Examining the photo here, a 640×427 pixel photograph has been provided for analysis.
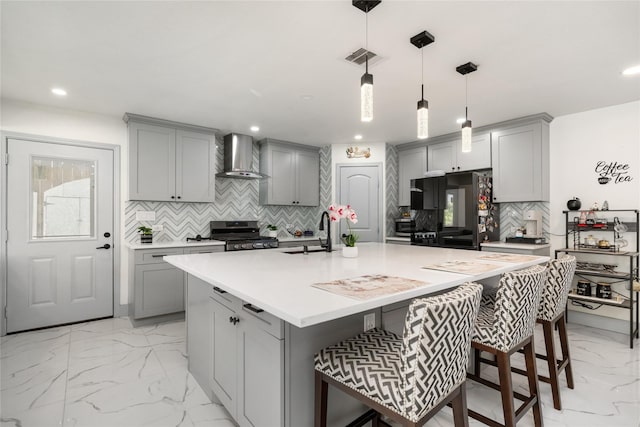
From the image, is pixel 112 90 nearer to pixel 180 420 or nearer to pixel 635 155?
pixel 180 420

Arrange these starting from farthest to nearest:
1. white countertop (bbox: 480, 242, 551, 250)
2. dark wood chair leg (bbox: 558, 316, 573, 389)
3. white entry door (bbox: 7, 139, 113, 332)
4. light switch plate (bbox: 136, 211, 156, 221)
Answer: light switch plate (bbox: 136, 211, 156, 221) < white countertop (bbox: 480, 242, 551, 250) < white entry door (bbox: 7, 139, 113, 332) < dark wood chair leg (bbox: 558, 316, 573, 389)

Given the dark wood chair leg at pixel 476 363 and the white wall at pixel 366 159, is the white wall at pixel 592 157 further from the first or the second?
the dark wood chair leg at pixel 476 363

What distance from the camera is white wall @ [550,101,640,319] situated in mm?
3352

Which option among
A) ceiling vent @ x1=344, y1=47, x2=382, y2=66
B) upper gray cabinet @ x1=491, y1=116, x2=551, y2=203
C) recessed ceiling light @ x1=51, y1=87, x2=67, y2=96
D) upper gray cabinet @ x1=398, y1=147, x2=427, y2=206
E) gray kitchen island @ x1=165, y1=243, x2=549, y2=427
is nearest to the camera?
gray kitchen island @ x1=165, y1=243, x2=549, y2=427

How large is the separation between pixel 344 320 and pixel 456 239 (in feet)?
10.3

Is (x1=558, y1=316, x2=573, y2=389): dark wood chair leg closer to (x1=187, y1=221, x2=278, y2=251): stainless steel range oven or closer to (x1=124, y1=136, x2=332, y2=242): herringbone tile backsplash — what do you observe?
(x1=187, y1=221, x2=278, y2=251): stainless steel range oven

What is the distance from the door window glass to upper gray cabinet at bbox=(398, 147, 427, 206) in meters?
4.25

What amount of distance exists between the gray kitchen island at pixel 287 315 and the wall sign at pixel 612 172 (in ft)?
7.55

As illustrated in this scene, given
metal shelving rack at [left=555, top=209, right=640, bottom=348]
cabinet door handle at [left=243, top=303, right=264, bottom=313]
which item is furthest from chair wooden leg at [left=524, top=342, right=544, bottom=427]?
metal shelving rack at [left=555, top=209, right=640, bottom=348]

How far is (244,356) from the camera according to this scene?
61.9 inches

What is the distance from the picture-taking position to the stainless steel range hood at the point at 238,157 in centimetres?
457

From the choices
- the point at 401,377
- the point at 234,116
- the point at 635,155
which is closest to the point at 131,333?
the point at 234,116

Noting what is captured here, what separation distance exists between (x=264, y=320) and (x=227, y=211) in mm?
3670

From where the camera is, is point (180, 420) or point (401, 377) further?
point (180, 420)
